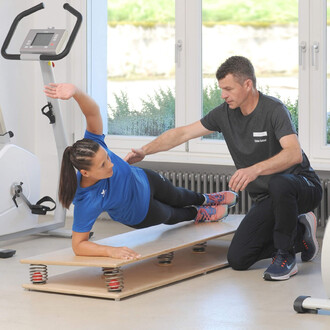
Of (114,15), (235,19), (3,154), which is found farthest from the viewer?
(114,15)

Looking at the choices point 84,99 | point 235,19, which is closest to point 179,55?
point 235,19

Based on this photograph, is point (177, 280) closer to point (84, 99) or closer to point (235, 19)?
point (84, 99)

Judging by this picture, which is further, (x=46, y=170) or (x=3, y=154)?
(x=46, y=170)

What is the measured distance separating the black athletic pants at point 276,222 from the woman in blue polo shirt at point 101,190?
1.32ft

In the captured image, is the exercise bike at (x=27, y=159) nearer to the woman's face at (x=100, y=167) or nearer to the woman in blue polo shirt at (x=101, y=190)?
the woman in blue polo shirt at (x=101, y=190)

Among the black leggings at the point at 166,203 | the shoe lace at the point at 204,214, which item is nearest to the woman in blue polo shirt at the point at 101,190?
the black leggings at the point at 166,203

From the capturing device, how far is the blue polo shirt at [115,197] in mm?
3949

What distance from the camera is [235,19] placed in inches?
228

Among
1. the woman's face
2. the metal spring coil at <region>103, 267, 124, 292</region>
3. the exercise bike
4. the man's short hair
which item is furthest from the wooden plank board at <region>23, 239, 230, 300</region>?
the man's short hair

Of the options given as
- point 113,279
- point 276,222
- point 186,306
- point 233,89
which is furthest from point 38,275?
point 233,89

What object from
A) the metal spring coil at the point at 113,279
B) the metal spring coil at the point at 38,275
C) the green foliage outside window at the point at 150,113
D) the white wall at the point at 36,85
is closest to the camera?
the metal spring coil at the point at 113,279

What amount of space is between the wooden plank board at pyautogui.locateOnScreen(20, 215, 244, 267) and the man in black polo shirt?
20 cm

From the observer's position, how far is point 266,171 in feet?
13.5

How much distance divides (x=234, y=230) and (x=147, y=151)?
0.66 metres
